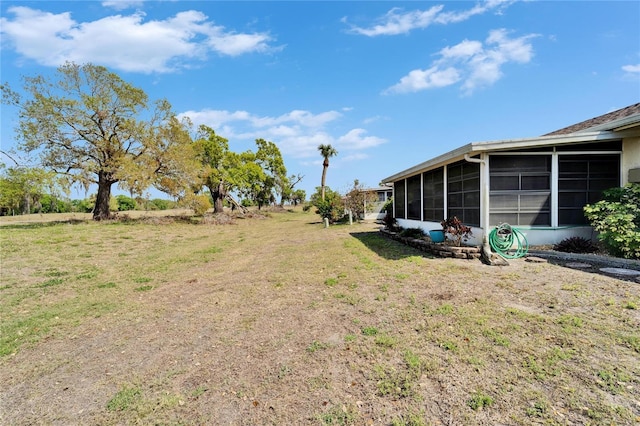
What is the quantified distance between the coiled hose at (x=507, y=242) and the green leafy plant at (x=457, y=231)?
55 cm

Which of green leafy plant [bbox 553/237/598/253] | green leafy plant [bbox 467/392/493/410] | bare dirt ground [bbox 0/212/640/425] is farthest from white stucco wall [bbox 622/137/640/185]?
green leafy plant [bbox 467/392/493/410]

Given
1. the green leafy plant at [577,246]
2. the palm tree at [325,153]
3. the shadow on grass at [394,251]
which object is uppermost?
the palm tree at [325,153]

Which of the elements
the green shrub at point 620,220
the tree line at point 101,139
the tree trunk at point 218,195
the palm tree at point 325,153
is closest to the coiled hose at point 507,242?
the green shrub at point 620,220

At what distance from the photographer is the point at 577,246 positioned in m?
7.16

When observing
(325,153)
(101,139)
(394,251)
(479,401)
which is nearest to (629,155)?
(394,251)

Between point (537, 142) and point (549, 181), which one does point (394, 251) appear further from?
point (537, 142)

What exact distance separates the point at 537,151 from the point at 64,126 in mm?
21476

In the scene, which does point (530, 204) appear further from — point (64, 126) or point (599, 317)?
point (64, 126)

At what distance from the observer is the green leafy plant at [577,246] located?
7105 mm

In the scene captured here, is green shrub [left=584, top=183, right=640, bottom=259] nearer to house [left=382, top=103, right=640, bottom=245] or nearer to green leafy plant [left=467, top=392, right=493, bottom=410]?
house [left=382, top=103, right=640, bottom=245]

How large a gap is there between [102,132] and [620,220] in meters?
22.5

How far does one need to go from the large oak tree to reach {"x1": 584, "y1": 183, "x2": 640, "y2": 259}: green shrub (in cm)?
1994

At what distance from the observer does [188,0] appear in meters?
8.80

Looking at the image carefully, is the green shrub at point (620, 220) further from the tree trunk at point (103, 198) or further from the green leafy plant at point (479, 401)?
the tree trunk at point (103, 198)
